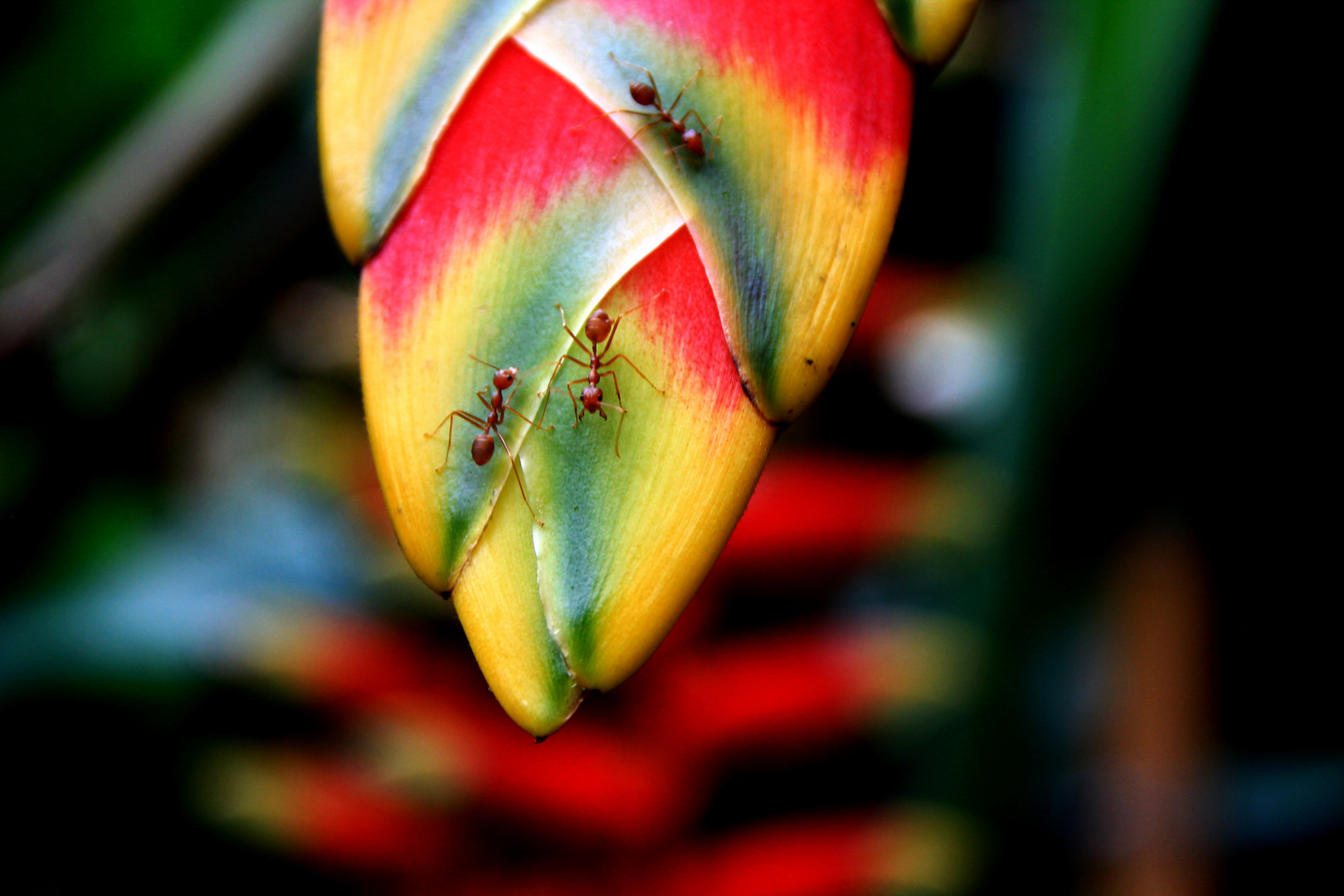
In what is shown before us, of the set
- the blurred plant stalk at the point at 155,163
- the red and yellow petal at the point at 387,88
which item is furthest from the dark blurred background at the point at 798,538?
the red and yellow petal at the point at 387,88

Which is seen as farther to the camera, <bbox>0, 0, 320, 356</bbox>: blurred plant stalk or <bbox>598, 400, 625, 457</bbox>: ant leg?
<bbox>0, 0, 320, 356</bbox>: blurred plant stalk

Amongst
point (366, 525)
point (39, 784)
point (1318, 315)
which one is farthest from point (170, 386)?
point (1318, 315)

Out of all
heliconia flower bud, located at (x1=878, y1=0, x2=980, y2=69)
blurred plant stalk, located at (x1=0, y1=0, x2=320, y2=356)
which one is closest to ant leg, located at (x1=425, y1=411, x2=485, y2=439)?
heliconia flower bud, located at (x1=878, y1=0, x2=980, y2=69)

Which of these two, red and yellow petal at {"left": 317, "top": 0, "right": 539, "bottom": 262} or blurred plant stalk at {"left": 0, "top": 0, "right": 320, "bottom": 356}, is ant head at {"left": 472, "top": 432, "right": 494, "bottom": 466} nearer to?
red and yellow petal at {"left": 317, "top": 0, "right": 539, "bottom": 262}

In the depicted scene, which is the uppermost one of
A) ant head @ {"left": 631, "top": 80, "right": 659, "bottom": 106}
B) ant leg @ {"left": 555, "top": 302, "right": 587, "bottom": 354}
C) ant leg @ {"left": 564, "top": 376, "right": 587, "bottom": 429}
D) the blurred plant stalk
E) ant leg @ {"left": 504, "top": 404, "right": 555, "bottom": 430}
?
the blurred plant stalk

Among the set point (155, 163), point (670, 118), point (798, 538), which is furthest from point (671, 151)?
point (798, 538)

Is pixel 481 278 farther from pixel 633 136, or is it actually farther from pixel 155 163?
pixel 155 163
